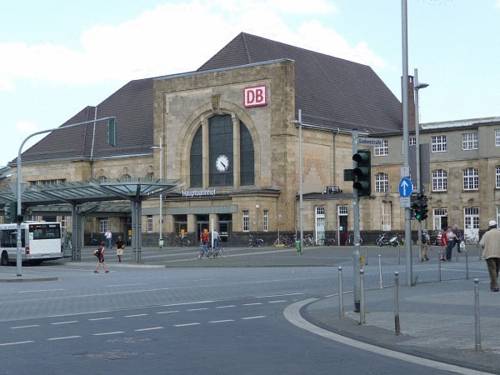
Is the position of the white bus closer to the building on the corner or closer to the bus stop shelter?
the bus stop shelter

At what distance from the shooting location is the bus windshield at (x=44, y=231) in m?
49.9

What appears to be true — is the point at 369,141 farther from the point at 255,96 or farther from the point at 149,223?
the point at 149,223

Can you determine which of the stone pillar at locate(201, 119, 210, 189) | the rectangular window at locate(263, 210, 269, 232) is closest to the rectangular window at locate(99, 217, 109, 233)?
the stone pillar at locate(201, 119, 210, 189)

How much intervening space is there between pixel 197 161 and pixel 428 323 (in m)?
67.8

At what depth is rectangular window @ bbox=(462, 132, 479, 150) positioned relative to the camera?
71.5m

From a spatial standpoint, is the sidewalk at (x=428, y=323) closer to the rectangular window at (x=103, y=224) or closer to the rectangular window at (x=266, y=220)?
the rectangular window at (x=266, y=220)

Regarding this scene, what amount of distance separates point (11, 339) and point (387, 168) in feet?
213

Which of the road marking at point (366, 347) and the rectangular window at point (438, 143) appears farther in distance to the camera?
the rectangular window at point (438, 143)

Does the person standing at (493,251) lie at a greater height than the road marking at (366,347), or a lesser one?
greater

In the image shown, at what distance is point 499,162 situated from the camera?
69312mm

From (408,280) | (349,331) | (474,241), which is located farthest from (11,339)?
(474,241)

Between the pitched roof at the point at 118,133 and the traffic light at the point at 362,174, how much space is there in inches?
2811

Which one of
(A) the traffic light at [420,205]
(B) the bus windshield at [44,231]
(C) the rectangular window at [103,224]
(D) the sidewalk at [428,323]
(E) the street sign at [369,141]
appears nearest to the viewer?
(D) the sidewalk at [428,323]

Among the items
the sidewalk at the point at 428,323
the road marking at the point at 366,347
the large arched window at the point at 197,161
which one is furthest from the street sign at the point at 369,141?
the large arched window at the point at 197,161
